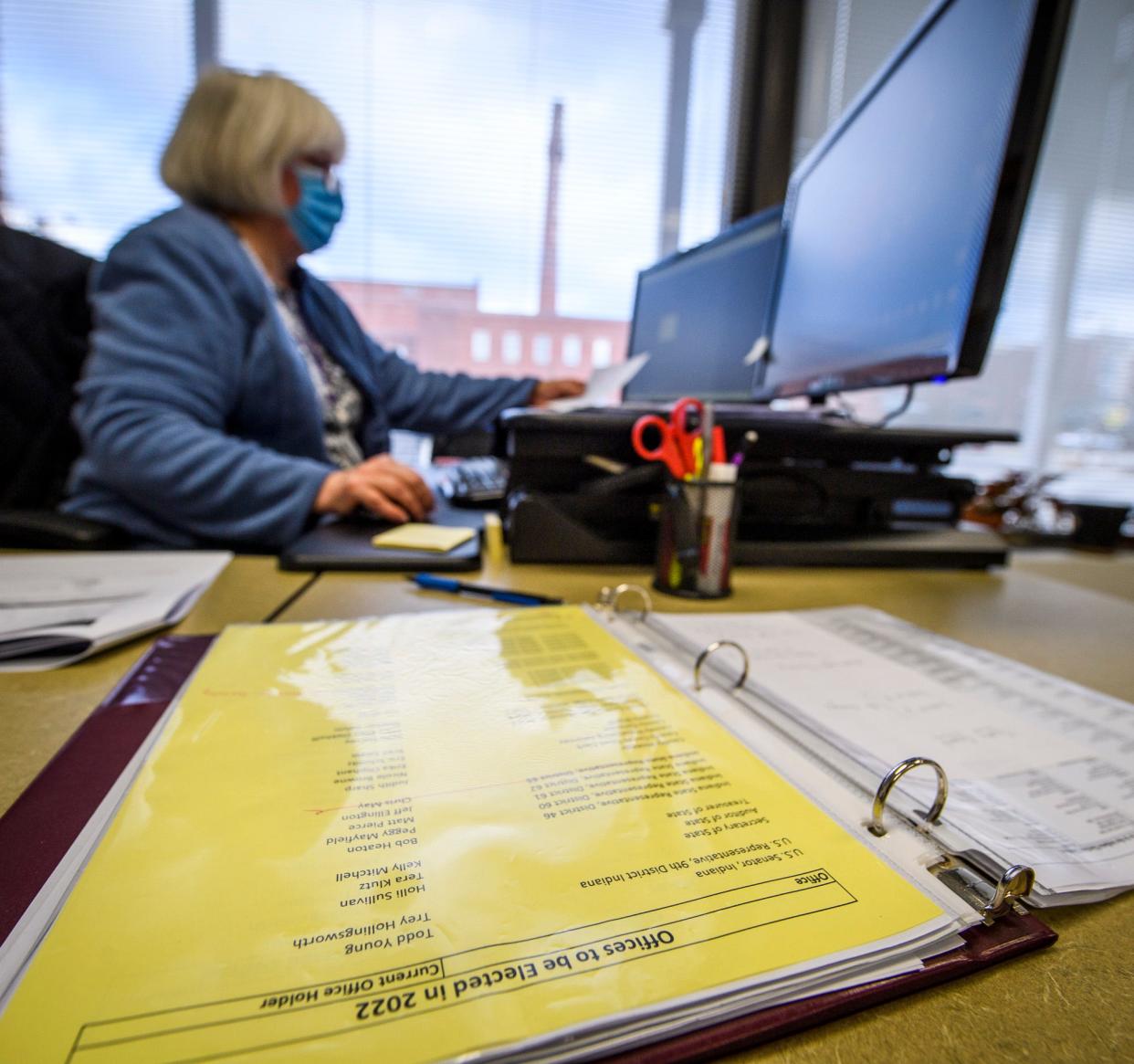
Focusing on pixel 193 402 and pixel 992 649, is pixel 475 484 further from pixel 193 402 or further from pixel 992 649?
pixel 992 649

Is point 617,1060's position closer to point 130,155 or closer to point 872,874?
point 872,874

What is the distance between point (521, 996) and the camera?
0.15 metres

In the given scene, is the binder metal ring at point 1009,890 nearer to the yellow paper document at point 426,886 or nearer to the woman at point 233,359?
the yellow paper document at point 426,886

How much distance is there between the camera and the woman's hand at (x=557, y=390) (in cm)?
154

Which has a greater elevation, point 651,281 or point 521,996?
point 651,281

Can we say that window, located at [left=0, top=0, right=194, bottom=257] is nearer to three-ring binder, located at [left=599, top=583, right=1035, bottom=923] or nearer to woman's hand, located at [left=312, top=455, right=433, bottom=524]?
woman's hand, located at [left=312, top=455, right=433, bottom=524]

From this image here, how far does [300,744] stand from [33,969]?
0.39ft

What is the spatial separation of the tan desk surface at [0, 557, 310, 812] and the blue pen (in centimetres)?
12

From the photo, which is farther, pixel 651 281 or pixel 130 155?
pixel 130 155

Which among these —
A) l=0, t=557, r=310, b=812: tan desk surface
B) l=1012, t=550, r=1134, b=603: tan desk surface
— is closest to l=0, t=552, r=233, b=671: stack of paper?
l=0, t=557, r=310, b=812: tan desk surface

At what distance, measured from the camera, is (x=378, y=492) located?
0.80 meters

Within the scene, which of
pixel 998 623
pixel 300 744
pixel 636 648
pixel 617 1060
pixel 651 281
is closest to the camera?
pixel 617 1060

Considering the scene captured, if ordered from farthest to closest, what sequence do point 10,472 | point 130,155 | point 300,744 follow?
point 130,155, point 10,472, point 300,744

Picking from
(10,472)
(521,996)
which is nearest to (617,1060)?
(521,996)
